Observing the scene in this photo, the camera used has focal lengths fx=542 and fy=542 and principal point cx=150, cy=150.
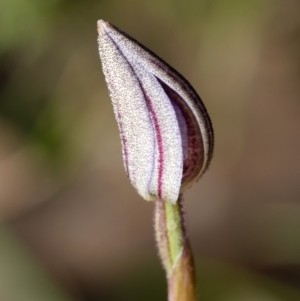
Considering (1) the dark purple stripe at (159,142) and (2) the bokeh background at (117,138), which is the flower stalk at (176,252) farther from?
(2) the bokeh background at (117,138)

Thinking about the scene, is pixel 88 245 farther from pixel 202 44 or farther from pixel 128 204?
pixel 202 44

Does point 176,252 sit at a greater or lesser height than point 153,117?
lesser

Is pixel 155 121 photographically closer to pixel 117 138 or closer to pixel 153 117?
pixel 153 117

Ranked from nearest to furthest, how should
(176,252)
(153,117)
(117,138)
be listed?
(153,117) → (176,252) → (117,138)

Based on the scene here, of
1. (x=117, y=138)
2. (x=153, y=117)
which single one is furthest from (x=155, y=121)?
(x=117, y=138)

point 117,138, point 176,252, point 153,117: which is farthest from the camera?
point 117,138

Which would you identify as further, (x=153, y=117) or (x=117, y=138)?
(x=117, y=138)

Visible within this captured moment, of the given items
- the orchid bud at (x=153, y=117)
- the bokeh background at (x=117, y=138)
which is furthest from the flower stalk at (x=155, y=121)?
the bokeh background at (x=117, y=138)
